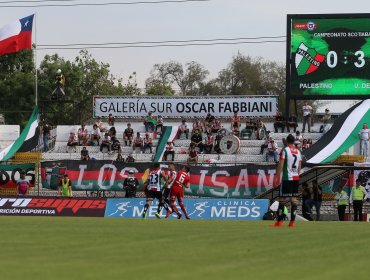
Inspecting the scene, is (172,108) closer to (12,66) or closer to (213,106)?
(213,106)

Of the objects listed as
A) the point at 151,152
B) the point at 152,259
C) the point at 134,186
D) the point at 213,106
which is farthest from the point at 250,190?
the point at 152,259

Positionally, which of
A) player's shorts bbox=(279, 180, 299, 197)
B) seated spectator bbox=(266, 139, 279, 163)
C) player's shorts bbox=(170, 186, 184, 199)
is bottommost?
player's shorts bbox=(170, 186, 184, 199)

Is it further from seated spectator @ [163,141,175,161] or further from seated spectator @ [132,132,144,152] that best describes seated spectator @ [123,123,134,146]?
seated spectator @ [163,141,175,161]

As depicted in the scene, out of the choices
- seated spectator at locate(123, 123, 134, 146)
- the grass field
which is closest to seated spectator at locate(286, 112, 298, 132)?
seated spectator at locate(123, 123, 134, 146)

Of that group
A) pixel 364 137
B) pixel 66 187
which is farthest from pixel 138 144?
pixel 364 137

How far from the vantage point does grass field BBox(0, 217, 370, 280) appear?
9.51 meters

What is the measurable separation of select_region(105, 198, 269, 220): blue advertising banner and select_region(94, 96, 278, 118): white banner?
18420 millimetres

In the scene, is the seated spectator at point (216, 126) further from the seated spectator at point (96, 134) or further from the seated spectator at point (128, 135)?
the seated spectator at point (96, 134)

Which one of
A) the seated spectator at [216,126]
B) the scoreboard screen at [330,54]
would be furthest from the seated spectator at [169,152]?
the scoreboard screen at [330,54]

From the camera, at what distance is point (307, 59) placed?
47.1 m

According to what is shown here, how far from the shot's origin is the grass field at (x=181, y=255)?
951 cm

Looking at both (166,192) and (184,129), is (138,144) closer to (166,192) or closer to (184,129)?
(184,129)

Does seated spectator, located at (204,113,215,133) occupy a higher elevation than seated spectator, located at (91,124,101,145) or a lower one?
higher

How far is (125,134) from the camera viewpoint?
49844 millimetres
